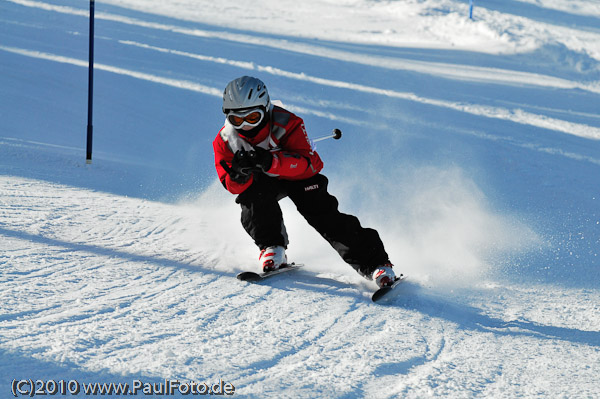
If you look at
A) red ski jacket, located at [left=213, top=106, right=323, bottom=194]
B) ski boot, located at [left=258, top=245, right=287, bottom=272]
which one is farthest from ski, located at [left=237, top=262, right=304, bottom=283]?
red ski jacket, located at [left=213, top=106, right=323, bottom=194]

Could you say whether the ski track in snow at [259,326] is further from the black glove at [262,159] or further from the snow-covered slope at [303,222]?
the black glove at [262,159]

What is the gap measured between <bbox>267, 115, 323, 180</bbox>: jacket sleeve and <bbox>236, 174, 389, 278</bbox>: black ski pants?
0.31 ft

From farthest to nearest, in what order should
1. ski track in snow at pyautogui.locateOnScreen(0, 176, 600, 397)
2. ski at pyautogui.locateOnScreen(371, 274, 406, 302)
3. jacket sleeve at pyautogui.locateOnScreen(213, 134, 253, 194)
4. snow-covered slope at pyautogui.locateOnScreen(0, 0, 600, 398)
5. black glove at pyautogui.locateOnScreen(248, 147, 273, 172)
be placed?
jacket sleeve at pyautogui.locateOnScreen(213, 134, 253, 194) → black glove at pyautogui.locateOnScreen(248, 147, 273, 172) → ski at pyautogui.locateOnScreen(371, 274, 406, 302) → snow-covered slope at pyautogui.locateOnScreen(0, 0, 600, 398) → ski track in snow at pyautogui.locateOnScreen(0, 176, 600, 397)

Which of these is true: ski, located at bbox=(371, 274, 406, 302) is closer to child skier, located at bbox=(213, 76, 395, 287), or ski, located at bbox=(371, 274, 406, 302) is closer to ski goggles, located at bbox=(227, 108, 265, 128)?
child skier, located at bbox=(213, 76, 395, 287)

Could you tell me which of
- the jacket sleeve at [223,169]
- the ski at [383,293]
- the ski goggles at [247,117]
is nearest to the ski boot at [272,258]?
the jacket sleeve at [223,169]

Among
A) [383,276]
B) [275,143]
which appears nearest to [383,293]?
[383,276]

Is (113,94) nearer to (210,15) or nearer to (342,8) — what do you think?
(210,15)

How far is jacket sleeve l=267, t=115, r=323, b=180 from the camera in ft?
13.4

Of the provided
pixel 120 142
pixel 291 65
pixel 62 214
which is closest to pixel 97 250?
pixel 62 214

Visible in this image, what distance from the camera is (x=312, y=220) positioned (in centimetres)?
431

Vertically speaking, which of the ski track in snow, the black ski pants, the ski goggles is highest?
the ski goggles

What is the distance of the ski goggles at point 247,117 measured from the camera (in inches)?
159

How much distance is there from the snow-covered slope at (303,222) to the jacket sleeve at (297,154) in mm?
685

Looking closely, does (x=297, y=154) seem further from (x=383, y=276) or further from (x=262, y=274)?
(x=383, y=276)
